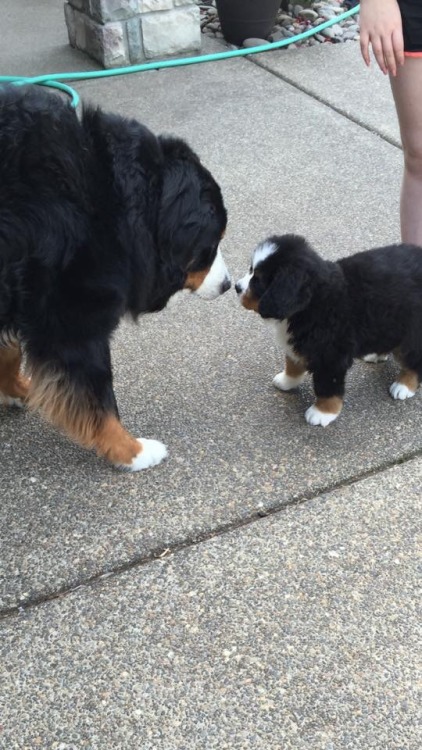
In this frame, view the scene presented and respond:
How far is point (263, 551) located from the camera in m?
2.45

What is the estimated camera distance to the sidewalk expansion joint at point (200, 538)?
7.53ft

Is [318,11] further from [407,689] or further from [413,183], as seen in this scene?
[407,689]

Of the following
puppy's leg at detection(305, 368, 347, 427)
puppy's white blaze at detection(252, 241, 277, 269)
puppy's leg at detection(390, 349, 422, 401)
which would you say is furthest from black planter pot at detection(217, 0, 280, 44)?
puppy's leg at detection(305, 368, 347, 427)

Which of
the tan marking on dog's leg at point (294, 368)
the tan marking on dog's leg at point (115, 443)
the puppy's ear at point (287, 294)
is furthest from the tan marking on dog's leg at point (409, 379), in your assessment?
the tan marking on dog's leg at point (115, 443)

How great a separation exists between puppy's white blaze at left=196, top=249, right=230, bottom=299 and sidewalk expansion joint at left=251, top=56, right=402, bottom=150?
2814 millimetres

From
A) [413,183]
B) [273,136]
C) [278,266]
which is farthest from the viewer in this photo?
[273,136]

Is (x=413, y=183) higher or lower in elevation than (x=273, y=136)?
higher

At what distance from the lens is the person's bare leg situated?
2.90 m

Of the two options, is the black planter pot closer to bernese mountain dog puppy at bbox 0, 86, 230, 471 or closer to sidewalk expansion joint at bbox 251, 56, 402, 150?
sidewalk expansion joint at bbox 251, 56, 402, 150

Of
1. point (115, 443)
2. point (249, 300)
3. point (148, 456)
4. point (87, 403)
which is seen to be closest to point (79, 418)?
point (87, 403)

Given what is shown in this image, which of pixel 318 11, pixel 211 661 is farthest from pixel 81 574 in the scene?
pixel 318 11

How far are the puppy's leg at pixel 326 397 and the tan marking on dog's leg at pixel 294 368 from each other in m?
0.08

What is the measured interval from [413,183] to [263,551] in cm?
190

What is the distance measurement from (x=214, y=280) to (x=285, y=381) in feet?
1.98
